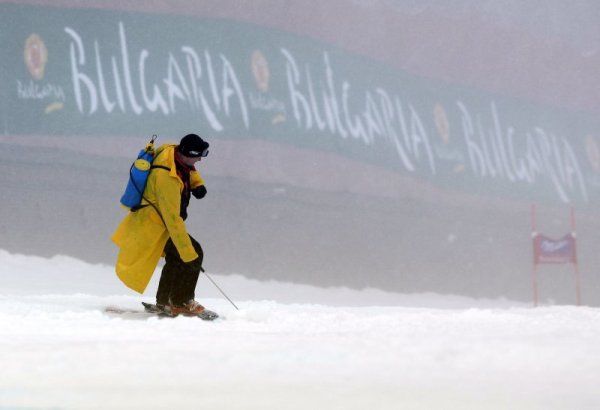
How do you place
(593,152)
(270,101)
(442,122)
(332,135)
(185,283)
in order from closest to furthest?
(185,283) < (270,101) < (332,135) < (442,122) < (593,152)

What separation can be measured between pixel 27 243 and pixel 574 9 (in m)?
9.21

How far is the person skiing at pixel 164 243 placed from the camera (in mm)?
4348

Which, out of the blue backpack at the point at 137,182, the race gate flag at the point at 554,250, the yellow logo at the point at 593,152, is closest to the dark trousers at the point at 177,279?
the blue backpack at the point at 137,182

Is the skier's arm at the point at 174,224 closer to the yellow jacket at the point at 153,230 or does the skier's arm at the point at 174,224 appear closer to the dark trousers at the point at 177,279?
the yellow jacket at the point at 153,230

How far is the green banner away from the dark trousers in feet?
15.5

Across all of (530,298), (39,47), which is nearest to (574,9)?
(530,298)

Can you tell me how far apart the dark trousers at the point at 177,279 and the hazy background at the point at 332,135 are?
4.31 metres

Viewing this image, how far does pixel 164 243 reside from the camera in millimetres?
4484

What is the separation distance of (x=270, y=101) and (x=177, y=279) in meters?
5.79

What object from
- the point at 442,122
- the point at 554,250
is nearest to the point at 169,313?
the point at 554,250

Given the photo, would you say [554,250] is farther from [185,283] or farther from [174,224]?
[174,224]

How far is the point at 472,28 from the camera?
12648 mm

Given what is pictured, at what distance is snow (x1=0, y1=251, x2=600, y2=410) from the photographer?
1.92 meters

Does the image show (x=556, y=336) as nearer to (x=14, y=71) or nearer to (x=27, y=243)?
(x=27, y=243)
